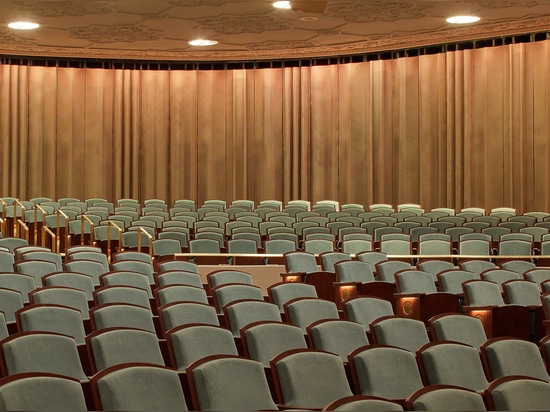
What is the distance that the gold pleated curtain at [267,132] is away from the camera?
46.4 feet

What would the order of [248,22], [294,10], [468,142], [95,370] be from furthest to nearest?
1. [468,142]
2. [248,22]
3. [294,10]
4. [95,370]

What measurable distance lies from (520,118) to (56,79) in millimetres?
8718

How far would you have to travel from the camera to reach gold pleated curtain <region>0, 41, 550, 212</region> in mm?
14133

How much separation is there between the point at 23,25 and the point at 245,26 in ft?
11.6

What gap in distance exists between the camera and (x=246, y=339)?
14.4ft

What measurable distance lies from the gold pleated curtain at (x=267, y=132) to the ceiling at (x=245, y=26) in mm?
600

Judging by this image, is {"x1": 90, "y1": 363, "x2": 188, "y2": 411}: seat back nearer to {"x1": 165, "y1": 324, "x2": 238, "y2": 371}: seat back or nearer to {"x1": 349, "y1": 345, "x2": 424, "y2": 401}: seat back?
{"x1": 165, "y1": 324, "x2": 238, "y2": 371}: seat back

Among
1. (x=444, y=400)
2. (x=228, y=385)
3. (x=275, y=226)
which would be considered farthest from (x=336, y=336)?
(x=275, y=226)

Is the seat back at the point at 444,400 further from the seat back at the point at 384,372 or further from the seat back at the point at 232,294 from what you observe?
the seat back at the point at 232,294

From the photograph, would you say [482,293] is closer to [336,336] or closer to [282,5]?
[336,336]

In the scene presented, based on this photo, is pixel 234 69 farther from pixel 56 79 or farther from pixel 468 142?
pixel 468 142

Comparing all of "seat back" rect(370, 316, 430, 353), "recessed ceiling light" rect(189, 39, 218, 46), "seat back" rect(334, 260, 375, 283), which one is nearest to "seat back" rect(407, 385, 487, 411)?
"seat back" rect(370, 316, 430, 353)

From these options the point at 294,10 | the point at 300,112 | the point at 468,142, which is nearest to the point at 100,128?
the point at 300,112

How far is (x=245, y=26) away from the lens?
13133mm
